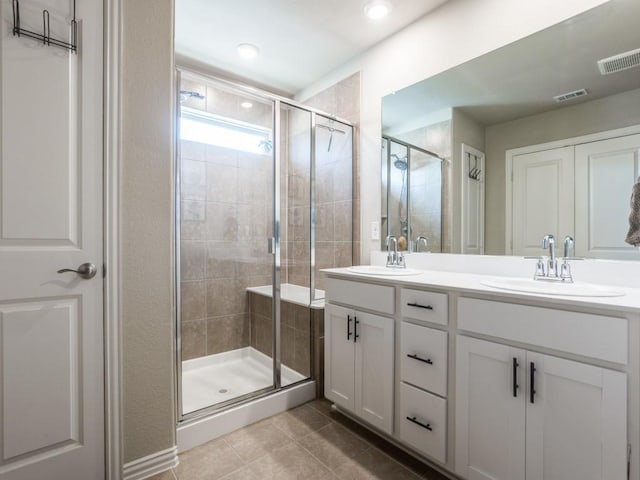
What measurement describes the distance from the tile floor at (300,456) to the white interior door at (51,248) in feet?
1.56

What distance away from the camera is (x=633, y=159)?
1376mm

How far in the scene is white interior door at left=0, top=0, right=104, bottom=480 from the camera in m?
1.21

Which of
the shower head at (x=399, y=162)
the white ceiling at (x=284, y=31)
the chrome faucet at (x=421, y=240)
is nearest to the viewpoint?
the white ceiling at (x=284, y=31)

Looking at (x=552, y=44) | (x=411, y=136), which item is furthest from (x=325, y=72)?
(x=552, y=44)

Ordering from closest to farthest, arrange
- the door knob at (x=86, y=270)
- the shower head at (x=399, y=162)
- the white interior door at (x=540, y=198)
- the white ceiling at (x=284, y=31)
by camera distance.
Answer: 1. the door knob at (x=86, y=270)
2. the white interior door at (x=540, y=198)
3. the white ceiling at (x=284, y=31)
4. the shower head at (x=399, y=162)

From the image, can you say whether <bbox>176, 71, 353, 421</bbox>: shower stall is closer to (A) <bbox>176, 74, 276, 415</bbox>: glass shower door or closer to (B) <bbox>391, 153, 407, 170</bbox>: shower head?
(A) <bbox>176, 74, 276, 415</bbox>: glass shower door

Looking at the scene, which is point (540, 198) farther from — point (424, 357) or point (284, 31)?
point (284, 31)

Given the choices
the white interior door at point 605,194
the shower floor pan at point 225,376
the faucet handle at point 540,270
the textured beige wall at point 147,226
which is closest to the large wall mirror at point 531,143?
the white interior door at point 605,194

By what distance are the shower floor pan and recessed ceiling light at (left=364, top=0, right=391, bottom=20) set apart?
237 centimetres

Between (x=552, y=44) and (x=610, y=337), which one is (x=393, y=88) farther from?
(x=610, y=337)

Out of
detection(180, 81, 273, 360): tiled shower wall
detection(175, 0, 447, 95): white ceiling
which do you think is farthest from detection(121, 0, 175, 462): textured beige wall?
detection(180, 81, 273, 360): tiled shower wall

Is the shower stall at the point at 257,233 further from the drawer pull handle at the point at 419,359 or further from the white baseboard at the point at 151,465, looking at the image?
the drawer pull handle at the point at 419,359

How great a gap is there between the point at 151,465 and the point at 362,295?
1257 mm

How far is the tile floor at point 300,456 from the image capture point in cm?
149
